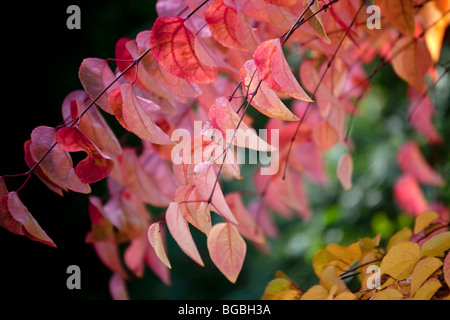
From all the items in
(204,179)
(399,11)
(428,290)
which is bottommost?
(428,290)

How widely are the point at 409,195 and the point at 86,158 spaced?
0.92 meters

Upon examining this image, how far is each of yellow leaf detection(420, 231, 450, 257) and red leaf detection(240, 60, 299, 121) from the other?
0.17 m

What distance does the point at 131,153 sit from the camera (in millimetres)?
608

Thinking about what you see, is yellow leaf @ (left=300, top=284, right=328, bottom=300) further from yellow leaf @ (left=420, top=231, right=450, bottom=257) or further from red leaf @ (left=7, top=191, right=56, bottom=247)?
red leaf @ (left=7, top=191, right=56, bottom=247)

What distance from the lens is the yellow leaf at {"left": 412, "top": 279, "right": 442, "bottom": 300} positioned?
0.38m

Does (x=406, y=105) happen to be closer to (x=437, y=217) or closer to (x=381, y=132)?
(x=381, y=132)

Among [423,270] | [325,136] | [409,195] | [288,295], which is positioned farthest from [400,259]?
[409,195]

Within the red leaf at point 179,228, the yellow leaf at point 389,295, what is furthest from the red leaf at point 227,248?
the yellow leaf at point 389,295

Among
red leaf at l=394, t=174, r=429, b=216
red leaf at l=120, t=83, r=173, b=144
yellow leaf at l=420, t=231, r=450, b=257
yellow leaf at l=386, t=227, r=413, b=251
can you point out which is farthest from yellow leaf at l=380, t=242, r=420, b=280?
red leaf at l=394, t=174, r=429, b=216

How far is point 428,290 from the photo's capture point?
1.25ft

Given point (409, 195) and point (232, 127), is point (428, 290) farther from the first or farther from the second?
point (409, 195)

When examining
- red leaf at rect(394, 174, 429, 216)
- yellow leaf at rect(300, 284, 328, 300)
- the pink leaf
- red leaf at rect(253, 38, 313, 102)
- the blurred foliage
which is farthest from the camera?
the blurred foliage

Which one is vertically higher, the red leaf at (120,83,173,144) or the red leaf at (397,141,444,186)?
the red leaf at (397,141,444,186)
